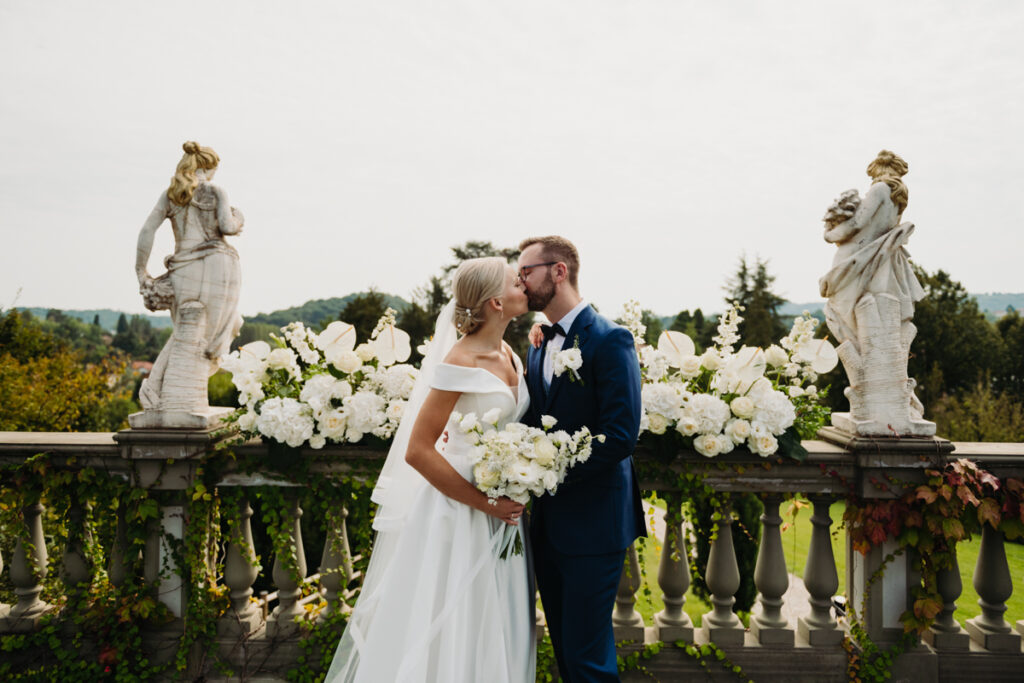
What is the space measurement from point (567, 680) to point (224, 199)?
3246 millimetres

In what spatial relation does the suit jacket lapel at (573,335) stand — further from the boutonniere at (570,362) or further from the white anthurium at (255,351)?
the white anthurium at (255,351)

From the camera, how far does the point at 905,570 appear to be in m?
3.75

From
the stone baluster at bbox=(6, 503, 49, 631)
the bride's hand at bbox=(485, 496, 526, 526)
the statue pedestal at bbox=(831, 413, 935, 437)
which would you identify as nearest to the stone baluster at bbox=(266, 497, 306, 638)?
the stone baluster at bbox=(6, 503, 49, 631)

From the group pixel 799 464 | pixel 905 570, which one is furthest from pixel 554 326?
pixel 905 570

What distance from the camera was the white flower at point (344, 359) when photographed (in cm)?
378

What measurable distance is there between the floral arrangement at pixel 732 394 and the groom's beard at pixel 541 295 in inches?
35.7

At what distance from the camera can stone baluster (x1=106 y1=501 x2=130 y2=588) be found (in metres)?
3.83

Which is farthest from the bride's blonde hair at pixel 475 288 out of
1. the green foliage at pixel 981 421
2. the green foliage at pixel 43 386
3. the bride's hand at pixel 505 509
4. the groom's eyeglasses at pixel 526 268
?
the green foliage at pixel 981 421

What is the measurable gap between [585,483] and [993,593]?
2829 mm

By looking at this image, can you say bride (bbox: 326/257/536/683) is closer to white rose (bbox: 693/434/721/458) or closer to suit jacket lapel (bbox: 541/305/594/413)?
suit jacket lapel (bbox: 541/305/594/413)

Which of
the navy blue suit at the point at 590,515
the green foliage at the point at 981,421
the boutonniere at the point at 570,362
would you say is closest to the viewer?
the boutonniere at the point at 570,362

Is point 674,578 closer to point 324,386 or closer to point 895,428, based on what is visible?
point 895,428

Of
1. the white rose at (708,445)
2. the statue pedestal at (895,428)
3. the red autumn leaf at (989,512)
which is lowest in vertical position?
the red autumn leaf at (989,512)

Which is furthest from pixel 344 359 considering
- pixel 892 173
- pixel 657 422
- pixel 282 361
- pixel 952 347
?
pixel 952 347
